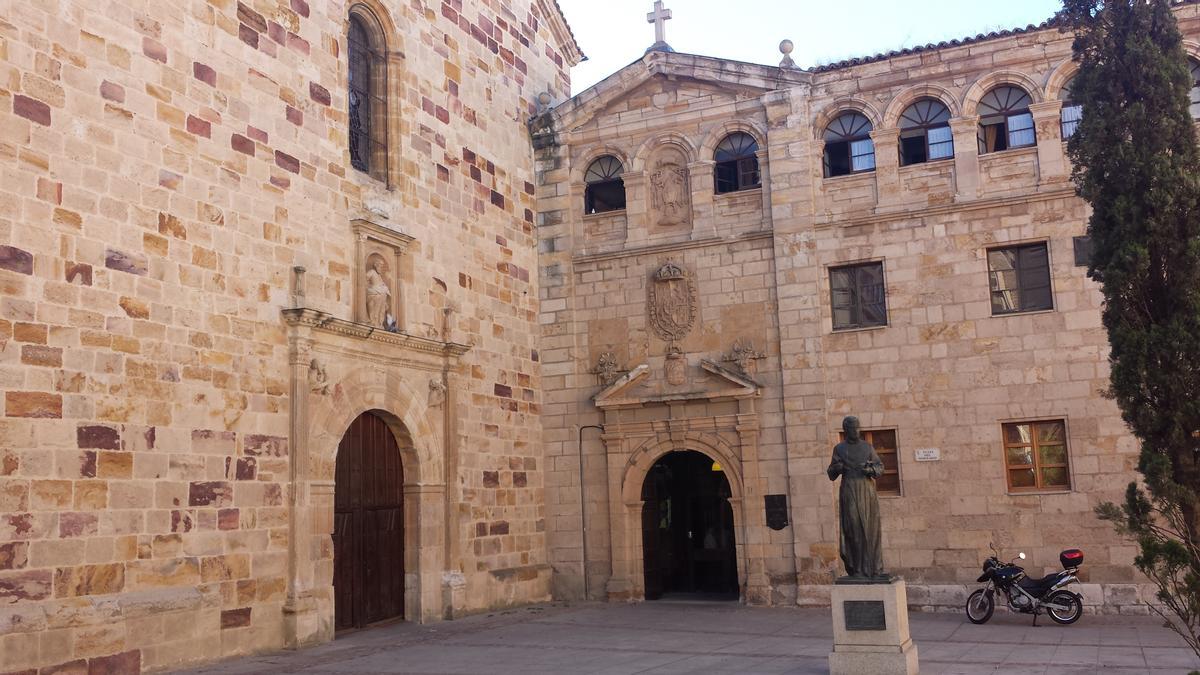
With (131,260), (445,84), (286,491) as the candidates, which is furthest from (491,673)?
(445,84)

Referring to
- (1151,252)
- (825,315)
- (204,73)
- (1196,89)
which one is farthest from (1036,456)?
(204,73)

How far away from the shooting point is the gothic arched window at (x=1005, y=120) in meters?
14.2

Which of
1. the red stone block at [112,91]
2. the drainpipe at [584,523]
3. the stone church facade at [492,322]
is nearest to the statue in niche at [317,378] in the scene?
the stone church facade at [492,322]

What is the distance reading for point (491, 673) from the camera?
30.5 ft

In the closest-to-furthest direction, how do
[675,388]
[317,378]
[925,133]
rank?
1. [317,378]
2. [925,133]
3. [675,388]

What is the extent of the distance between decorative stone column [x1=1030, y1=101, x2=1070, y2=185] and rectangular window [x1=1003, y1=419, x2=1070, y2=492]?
3.13 m

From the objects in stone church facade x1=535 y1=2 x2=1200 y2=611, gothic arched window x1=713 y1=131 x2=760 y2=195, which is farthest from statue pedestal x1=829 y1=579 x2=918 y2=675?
gothic arched window x1=713 y1=131 x2=760 y2=195

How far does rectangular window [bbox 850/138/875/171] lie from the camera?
14.9 m

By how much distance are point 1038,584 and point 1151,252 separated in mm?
5987

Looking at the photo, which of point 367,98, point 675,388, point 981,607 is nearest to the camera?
point 981,607

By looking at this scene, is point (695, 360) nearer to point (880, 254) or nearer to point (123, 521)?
point (880, 254)

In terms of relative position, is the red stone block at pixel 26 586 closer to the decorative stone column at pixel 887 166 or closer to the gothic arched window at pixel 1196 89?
the decorative stone column at pixel 887 166

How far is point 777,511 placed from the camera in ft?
47.6

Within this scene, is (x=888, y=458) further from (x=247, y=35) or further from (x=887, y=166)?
(x=247, y=35)
